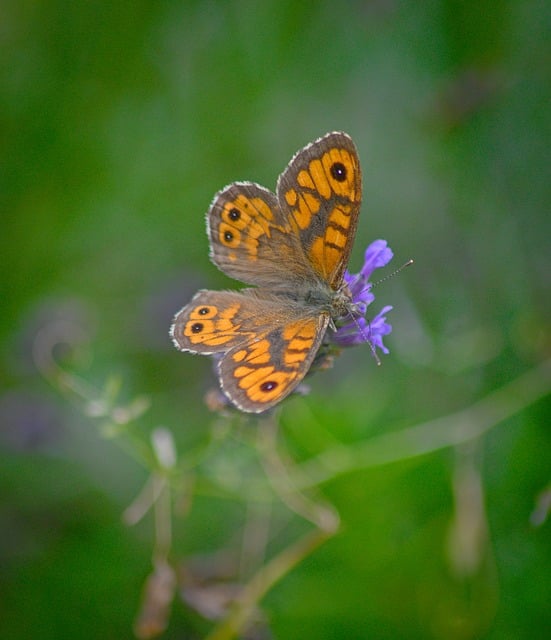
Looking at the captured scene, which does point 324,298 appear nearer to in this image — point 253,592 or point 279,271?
point 279,271

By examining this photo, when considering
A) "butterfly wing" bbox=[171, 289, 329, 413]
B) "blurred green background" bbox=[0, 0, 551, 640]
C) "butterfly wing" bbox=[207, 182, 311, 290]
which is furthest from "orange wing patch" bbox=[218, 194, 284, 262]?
"blurred green background" bbox=[0, 0, 551, 640]

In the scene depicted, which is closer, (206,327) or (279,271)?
(206,327)

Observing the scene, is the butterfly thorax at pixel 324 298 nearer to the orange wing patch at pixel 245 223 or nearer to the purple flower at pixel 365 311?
the purple flower at pixel 365 311

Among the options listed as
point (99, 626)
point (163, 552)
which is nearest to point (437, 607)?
point (163, 552)

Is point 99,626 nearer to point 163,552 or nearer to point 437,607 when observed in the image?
point 163,552

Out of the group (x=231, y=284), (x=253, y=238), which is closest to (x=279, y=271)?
(x=253, y=238)

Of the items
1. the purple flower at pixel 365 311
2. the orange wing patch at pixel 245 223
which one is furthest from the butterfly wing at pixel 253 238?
A: the purple flower at pixel 365 311

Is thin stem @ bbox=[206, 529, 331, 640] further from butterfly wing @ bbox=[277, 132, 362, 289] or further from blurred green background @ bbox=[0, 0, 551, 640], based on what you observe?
butterfly wing @ bbox=[277, 132, 362, 289]
